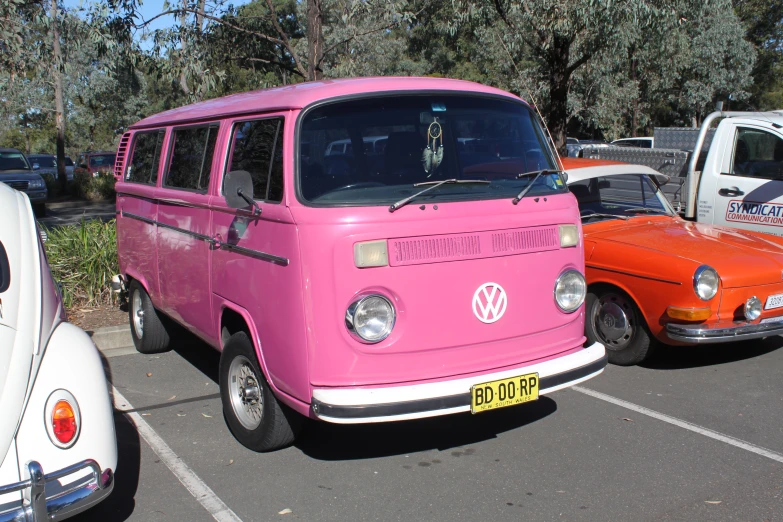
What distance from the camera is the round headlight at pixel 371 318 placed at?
394 cm

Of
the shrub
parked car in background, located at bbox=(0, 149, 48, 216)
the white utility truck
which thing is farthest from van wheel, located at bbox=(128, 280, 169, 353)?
parked car in background, located at bbox=(0, 149, 48, 216)

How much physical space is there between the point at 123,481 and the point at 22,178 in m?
16.5

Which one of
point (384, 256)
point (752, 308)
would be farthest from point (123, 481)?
point (752, 308)

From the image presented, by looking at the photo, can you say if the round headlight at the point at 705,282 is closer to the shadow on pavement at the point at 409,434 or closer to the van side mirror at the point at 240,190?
the shadow on pavement at the point at 409,434

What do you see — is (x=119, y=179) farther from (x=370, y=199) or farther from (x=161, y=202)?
(x=370, y=199)

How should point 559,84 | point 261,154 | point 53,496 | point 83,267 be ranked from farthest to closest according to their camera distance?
point 559,84
point 83,267
point 261,154
point 53,496

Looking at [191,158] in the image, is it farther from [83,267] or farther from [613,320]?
[613,320]

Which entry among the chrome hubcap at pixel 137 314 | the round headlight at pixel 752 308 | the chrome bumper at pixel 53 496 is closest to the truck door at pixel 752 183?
the round headlight at pixel 752 308

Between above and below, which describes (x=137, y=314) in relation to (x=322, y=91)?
below

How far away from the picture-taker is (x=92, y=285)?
→ 841 centimetres

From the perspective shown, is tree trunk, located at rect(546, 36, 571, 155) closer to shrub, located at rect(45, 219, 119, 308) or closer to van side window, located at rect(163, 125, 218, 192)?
shrub, located at rect(45, 219, 119, 308)

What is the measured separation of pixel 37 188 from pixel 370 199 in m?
17.3

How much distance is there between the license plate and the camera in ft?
19.8

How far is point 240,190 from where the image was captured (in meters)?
4.34
